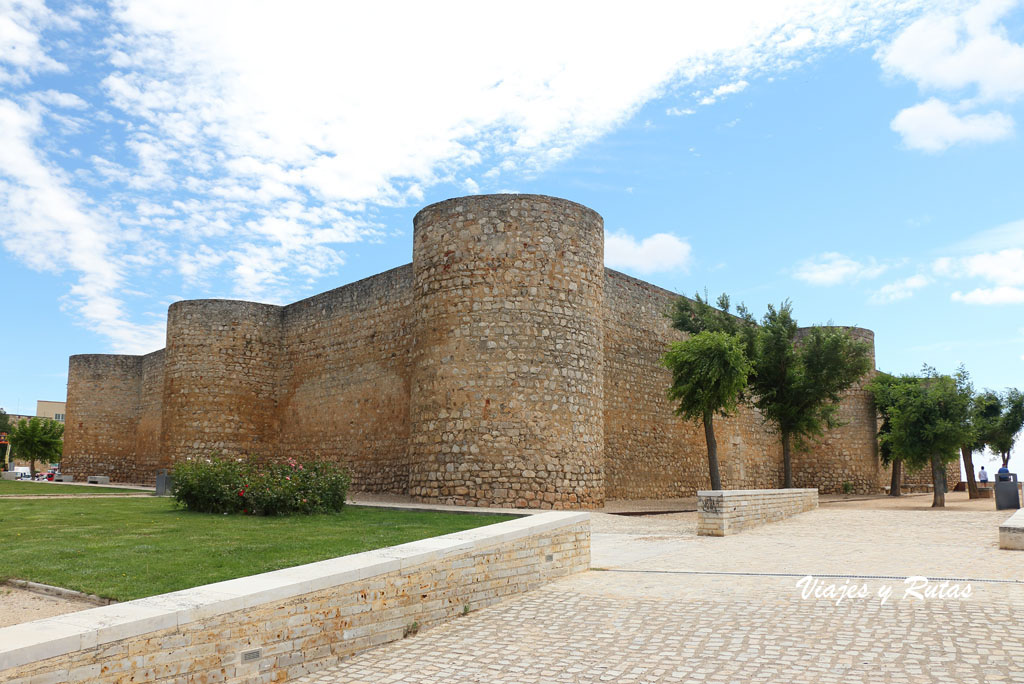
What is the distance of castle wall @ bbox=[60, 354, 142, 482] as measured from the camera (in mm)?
30688

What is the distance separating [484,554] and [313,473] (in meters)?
6.61

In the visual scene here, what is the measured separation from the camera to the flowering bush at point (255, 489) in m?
11.3

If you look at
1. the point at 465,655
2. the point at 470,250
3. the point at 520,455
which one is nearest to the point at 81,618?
the point at 465,655

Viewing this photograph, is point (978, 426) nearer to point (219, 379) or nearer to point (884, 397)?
point (884, 397)

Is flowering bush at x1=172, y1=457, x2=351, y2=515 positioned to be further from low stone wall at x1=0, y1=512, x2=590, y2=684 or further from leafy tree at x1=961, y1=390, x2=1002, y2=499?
leafy tree at x1=961, y1=390, x2=1002, y2=499

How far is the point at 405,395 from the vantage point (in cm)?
1919

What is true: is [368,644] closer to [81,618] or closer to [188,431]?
[81,618]

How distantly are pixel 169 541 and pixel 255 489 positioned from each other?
339 cm

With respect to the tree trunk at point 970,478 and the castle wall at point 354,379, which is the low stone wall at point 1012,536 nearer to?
the castle wall at point 354,379

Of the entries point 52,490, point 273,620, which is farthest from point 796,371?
point 52,490

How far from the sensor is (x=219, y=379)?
23.2 meters

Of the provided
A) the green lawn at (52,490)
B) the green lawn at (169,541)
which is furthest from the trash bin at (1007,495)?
the green lawn at (52,490)

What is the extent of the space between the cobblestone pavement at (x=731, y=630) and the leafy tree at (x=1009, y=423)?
80.7 ft

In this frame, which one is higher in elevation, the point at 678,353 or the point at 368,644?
the point at 678,353
